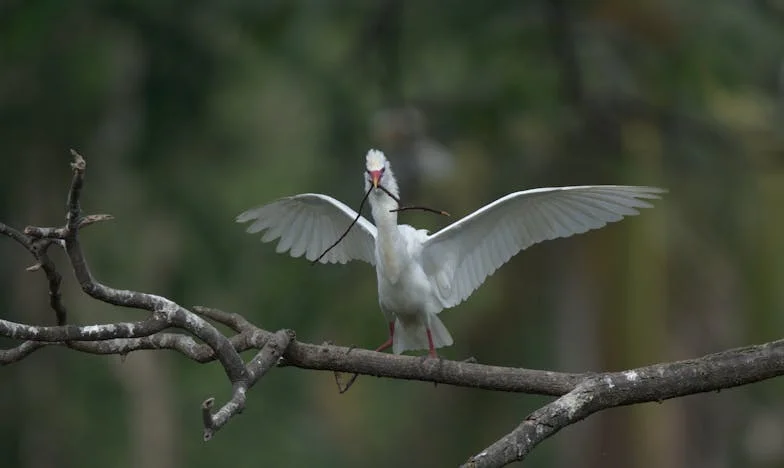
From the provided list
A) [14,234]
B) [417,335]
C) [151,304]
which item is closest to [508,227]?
[417,335]

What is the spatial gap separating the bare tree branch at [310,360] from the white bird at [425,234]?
0.86m

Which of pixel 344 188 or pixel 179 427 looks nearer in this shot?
pixel 344 188

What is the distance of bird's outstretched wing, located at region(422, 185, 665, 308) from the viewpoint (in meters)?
5.33

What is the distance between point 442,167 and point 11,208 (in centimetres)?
433

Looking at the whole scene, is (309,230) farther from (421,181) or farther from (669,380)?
(421,181)

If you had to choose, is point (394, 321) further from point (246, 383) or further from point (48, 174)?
point (48, 174)

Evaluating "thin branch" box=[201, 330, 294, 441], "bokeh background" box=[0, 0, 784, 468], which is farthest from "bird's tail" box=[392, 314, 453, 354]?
"bokeh background" box=[0, 0, 784, 468]

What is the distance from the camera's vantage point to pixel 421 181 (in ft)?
38.5

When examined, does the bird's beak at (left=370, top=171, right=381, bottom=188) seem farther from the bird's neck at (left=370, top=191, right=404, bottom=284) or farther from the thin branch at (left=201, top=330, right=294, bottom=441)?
the thin branch at (left=201, top=330, right=294, bottom=441)

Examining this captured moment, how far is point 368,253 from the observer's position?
5895 millimetres

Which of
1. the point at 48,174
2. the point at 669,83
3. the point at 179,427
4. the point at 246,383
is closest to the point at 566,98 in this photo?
the point at 669,83

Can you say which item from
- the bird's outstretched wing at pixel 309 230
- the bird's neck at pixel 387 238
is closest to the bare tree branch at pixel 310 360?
the bird's neck at pixel 387 238

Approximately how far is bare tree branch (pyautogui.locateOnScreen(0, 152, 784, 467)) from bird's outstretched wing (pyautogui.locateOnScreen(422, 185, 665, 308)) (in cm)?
99

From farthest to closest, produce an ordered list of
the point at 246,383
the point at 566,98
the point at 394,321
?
the point at 566,98, the point at 394,321, the point at 246,383
